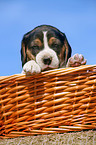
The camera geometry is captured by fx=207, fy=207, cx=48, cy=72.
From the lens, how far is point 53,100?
4.49ft

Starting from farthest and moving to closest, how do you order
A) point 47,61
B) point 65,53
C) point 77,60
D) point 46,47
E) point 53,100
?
point 65,53, point 46,47, point 47,61, point 77,60, point 53,100

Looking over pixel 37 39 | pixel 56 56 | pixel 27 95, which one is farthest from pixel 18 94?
pixel 37 39

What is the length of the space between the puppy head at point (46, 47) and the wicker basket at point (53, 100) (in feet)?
1.77

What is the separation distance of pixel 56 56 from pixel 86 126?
31.8 inches

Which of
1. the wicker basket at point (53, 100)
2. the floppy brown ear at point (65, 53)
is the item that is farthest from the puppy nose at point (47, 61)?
the wicker basket at point (53, 100)

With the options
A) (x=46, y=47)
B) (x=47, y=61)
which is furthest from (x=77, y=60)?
(x=46, y=47)

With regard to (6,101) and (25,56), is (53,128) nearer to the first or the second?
(6,101)

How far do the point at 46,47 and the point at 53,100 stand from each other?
788 millimetres

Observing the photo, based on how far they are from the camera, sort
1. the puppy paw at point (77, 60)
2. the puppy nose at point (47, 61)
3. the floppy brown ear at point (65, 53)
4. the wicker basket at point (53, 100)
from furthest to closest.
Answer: the floppy brown ear at point (65, 53)
the puppy nose at point (47, 61)
the puppy paw at point (77, 60)
the wicker basket at point (53, 100)

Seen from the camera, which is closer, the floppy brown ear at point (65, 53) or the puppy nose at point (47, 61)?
the puppy nose at point (47, 61)

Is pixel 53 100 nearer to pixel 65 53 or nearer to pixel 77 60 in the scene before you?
pixel 77 60

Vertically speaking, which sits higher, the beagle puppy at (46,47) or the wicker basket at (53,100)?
the beagle puppy at (46,47)

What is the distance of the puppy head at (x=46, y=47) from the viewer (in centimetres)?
190

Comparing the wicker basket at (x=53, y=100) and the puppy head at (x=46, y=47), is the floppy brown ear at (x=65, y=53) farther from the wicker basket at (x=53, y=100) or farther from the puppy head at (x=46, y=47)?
the wicker basket at (x=53, y=100)
